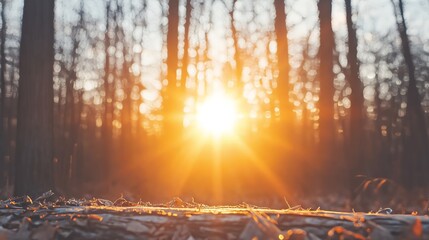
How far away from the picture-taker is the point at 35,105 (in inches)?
266

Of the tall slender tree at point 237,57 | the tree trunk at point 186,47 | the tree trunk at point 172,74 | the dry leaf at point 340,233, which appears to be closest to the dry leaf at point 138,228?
the dry leaf at point 340,233

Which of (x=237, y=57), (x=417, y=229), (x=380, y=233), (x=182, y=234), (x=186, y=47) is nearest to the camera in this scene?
(x=417, y=229)

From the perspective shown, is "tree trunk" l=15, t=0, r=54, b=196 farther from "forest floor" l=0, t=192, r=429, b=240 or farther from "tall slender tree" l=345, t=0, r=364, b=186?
"tall slender tree" l=345, t=0, r=364, b=186

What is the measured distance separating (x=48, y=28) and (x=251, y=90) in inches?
1000

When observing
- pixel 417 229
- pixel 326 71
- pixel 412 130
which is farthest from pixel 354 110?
pixel 417 229

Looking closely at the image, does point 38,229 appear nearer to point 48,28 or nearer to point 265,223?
point 265,223

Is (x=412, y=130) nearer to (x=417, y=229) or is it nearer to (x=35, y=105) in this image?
(x=35, y=105)

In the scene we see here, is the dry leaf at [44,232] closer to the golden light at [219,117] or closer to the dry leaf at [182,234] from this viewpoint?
the dry leaf at [182,234]

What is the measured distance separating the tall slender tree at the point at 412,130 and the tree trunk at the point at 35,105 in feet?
57.8

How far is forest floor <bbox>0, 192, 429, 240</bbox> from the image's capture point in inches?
87.7

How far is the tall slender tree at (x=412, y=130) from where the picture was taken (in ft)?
67.6

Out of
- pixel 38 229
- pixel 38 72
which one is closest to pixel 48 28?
pixel 38 72

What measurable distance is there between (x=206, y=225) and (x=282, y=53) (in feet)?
57.0

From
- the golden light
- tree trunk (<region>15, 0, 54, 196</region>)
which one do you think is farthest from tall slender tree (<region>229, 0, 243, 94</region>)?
tree trunk (<region>15, 0, 54, 196</region>)
